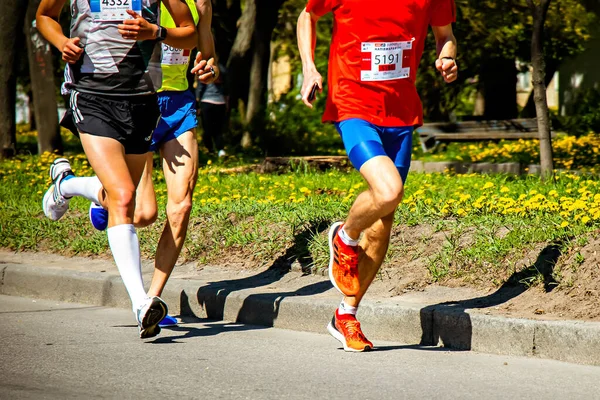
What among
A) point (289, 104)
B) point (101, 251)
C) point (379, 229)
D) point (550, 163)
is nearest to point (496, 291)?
point (379, 229)

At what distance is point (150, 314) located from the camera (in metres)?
5.69

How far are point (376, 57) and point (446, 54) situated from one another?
0.47 meters

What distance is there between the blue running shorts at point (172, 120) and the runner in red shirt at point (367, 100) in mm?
953

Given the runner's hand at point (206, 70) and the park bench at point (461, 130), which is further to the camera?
the park bench at point (461, 130)

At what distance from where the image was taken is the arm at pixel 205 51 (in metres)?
6.34

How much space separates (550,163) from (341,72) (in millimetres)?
6098

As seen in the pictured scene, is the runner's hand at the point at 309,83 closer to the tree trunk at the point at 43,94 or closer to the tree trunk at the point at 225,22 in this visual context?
the tree trunk at the point at 43,94

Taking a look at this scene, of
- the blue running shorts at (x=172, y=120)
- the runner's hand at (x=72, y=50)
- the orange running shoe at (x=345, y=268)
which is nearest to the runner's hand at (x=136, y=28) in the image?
the runner's hand at (x=72, y=50)

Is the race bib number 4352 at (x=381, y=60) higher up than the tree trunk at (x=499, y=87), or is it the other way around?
the race bib number 4352 at (x=381, y=60)

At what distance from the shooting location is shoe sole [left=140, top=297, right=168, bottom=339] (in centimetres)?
568

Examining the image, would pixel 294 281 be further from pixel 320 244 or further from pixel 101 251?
pixel 101 251

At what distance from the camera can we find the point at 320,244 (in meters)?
7.43

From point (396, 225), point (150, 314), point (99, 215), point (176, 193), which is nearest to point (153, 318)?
point (150, 314)

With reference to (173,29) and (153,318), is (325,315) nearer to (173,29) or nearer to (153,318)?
(153,318)
